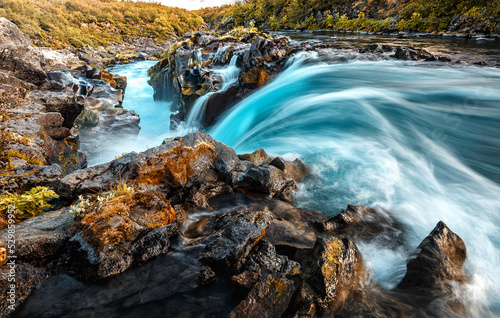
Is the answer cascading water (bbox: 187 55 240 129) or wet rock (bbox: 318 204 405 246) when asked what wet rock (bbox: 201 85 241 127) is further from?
wet rock (bbox: 318 204 405 246)

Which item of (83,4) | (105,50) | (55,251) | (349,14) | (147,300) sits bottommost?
(147,300)

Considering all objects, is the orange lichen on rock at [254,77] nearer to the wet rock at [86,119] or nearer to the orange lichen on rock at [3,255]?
the wet rock at [86,119]

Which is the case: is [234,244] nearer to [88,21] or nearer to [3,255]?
[3,255]

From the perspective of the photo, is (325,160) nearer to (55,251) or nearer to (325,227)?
(325,227)

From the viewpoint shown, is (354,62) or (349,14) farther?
(349,14)

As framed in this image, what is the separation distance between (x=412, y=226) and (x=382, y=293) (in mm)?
1992

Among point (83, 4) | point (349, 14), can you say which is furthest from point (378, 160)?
point (83, 4)

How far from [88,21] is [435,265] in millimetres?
54191

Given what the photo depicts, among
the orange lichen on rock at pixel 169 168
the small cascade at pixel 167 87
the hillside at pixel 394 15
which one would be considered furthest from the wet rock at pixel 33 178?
the hillside at pixel 394 15

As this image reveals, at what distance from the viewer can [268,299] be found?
2.79 metres

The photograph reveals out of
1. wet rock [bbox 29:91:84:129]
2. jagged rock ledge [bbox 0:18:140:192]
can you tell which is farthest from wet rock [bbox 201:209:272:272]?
wet rock [bbox 29:91:84:129]

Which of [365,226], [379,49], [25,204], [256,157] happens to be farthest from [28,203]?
[379,49]

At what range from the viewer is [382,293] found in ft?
10.7

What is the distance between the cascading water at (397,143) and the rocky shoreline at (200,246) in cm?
41
